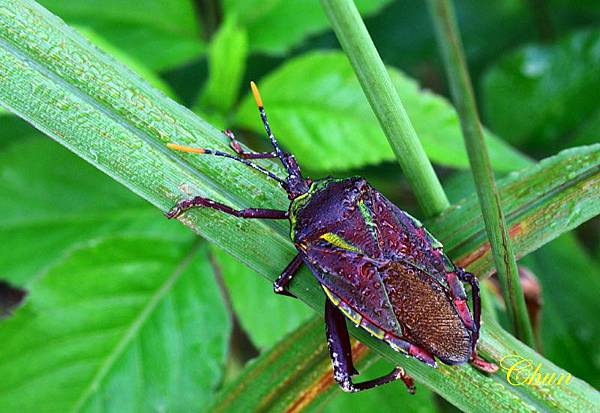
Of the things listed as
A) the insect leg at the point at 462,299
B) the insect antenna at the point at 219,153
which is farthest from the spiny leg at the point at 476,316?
the insect antenna at the point at 219,153

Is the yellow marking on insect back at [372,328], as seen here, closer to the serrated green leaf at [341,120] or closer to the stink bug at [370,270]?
the stink bug at [370,270]

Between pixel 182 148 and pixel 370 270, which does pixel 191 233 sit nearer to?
pixel 370 270

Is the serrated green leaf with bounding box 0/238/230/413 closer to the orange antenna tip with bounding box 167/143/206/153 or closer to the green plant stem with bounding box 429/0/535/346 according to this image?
the orange antenna tip with bounding box 167/143/206/153

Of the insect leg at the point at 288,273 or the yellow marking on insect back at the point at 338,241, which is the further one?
the yellow marking on insect back at the point at 338,241

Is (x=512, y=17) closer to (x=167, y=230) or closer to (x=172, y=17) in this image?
(x=172, y=17)

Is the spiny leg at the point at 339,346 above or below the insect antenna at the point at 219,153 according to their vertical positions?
below

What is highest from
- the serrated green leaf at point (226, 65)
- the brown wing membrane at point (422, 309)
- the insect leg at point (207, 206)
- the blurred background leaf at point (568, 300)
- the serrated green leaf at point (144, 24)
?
the serrated green leaf at point (144, 24)

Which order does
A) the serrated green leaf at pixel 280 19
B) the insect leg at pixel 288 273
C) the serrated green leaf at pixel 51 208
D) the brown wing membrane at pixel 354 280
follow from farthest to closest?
1. the serrated green leaf at pixel 280 19
2. the serrated green leaf at pixel 51 208
3. the brown wing membrane at pixel 354 280
4. the insect leg at pixel 288 273
